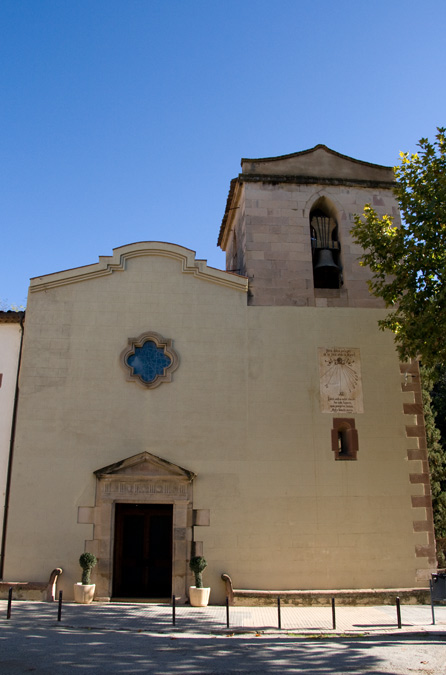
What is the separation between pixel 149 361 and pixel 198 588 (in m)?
5.91

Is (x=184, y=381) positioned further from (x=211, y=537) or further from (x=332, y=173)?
(x=332, y=173)

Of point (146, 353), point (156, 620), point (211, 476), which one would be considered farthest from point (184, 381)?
point (156, 620)

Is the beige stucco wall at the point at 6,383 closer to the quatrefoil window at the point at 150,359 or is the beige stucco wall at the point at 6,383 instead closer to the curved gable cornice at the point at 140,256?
the curved gable cornice at the point at 140,256

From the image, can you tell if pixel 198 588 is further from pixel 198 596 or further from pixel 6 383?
pixel 6 383

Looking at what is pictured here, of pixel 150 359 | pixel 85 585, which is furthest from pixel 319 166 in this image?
pixel 85 585

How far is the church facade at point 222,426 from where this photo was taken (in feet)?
48.9

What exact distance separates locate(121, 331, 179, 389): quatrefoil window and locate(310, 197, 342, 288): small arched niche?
5221 mm

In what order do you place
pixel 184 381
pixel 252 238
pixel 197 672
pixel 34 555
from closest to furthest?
pixel 197 672 → pixel 34 555 → pixel 184 381 → pixel 252 238

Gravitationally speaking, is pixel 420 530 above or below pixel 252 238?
below

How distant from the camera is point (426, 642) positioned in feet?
34.6

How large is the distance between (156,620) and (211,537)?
314cm

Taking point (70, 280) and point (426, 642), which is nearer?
point (426, 642)

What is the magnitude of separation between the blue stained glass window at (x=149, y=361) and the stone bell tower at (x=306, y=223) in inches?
122

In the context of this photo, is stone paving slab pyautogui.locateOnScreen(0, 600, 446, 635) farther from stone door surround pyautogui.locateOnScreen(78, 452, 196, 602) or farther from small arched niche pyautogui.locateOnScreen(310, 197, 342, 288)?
small arched niche pyautogui.locateOnScreen(310, 197, 342, 288)
